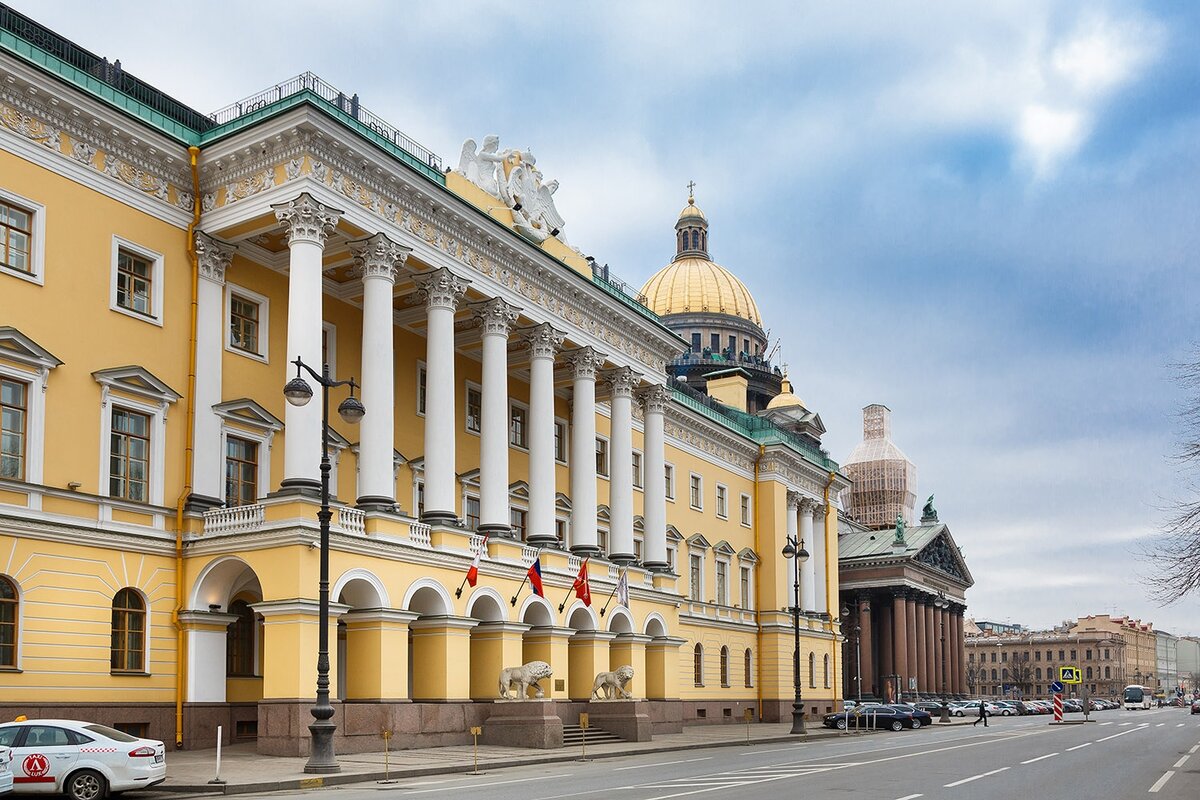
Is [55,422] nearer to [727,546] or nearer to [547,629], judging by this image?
[547,629]

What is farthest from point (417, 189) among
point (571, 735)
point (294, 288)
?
point (571, 735)

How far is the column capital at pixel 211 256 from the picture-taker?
1319 inches

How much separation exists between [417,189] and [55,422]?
39.2ft

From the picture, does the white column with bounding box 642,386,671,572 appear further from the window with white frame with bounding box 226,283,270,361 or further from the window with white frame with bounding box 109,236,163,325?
the window with white frame with bounding box 109,236,163,325

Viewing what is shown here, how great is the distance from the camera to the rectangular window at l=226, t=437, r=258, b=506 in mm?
33750

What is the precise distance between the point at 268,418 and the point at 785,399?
65.0 metres

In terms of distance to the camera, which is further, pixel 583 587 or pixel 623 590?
pixel 623 590

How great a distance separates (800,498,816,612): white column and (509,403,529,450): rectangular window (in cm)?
2913

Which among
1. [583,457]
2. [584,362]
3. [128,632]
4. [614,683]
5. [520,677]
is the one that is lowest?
[614,683]

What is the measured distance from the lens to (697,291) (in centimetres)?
9919

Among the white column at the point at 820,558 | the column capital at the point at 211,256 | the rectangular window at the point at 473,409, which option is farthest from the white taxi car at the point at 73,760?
the white column at the point at 820,558

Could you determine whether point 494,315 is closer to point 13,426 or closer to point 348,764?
point 13,426

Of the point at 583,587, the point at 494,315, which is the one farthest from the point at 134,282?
the point at 583,587

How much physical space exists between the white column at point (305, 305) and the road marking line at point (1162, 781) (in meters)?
19.7
